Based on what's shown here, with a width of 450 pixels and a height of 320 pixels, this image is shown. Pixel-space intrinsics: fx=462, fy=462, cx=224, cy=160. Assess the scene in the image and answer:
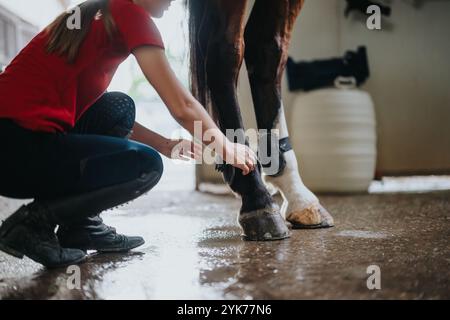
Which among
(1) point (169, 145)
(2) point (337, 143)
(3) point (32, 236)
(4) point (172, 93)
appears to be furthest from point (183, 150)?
(2) point (337, 143)

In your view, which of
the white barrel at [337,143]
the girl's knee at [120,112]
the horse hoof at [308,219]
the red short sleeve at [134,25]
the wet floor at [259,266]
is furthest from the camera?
the white barrel at [337,143]

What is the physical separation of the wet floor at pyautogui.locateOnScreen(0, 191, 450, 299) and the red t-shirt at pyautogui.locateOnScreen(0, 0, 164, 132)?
11.5 inches

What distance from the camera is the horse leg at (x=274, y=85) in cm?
126

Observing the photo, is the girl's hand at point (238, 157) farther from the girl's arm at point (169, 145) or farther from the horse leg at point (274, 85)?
the horse leg at point (274, 85)

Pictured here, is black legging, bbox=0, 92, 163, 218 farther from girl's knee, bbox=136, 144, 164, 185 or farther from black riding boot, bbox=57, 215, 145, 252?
black riding boot, bbox=57, 215, 145, 252

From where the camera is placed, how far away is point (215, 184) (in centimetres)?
318

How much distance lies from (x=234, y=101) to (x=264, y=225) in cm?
31

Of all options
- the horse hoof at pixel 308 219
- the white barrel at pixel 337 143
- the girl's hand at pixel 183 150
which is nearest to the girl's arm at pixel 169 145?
the girl's hand at pixel 183 150

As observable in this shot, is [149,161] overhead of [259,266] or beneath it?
overhead

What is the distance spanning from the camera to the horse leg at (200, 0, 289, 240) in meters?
1.10

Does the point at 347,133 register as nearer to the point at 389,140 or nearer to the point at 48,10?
the point at 389,140

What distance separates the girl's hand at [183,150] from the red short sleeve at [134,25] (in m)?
0.29

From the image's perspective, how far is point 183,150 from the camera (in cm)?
105

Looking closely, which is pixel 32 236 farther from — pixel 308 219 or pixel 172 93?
pixel 308 219
